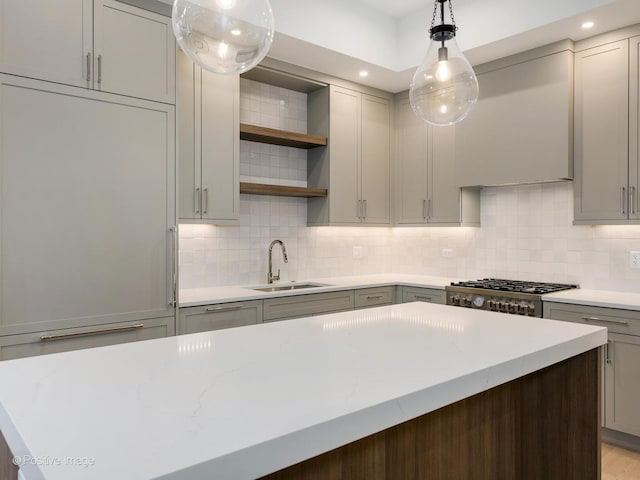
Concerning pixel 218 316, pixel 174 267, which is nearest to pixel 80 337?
pixel 174 267

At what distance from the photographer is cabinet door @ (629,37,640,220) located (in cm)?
309

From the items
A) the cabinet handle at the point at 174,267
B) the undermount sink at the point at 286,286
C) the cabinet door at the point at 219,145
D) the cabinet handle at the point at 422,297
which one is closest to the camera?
the cabinet handle at the point at 174,267

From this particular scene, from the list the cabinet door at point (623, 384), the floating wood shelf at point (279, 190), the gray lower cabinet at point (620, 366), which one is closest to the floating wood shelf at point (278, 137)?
the floating wood shelf at point (279, 190)

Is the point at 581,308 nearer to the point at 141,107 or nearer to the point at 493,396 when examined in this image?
the point at 493,396

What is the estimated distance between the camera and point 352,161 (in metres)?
4.29

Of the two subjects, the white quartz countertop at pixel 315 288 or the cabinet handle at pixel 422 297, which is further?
the cabinet handle at pixel 422 297

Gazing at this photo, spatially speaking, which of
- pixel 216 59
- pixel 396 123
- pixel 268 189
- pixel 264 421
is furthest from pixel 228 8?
pixel 396 123

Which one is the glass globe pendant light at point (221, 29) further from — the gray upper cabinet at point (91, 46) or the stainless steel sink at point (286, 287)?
the stainless steel sink at point (286, 287)

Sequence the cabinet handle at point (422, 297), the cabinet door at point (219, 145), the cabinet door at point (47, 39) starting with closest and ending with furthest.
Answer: the cabinet door at point (47, 39)
the cabinet door at point (219, 145)
the cabinet handle at point (422, 297)

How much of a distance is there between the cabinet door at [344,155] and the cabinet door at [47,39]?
2.11 m

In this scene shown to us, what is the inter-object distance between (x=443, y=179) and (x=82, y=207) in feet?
9.68

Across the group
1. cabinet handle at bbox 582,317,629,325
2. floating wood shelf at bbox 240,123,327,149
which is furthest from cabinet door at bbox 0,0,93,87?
cabinet handle at bbox 582,317,629,325

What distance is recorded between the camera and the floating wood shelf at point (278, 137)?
3639mm

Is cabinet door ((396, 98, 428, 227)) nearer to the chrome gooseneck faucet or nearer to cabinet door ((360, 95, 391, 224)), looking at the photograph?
cabinet door ((360, 95, 391, 224))
